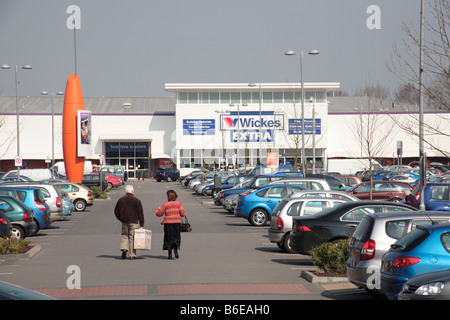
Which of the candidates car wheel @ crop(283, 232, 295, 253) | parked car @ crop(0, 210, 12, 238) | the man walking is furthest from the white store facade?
the man walking

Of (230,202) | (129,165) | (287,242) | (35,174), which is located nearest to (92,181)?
(35,174)

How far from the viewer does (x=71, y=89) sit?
52.7 m

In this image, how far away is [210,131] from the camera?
85750mm

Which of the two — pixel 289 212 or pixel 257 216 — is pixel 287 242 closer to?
pixel 289 212

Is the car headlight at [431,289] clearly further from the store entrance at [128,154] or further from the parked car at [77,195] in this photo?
the store entrance at [128,154]

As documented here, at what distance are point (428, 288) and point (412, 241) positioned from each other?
1.71 meters

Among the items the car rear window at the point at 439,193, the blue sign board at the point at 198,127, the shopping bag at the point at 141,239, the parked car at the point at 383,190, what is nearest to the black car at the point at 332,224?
the shopping bag at the point at 141,239

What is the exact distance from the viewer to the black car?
15469 mm

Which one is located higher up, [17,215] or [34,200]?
[34,200]

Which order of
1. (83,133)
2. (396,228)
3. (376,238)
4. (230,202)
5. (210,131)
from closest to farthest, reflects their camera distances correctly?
(376,238) < (396,228) < (230,202) < (83,133) < (210,131)

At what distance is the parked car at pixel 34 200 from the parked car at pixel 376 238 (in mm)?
14406
